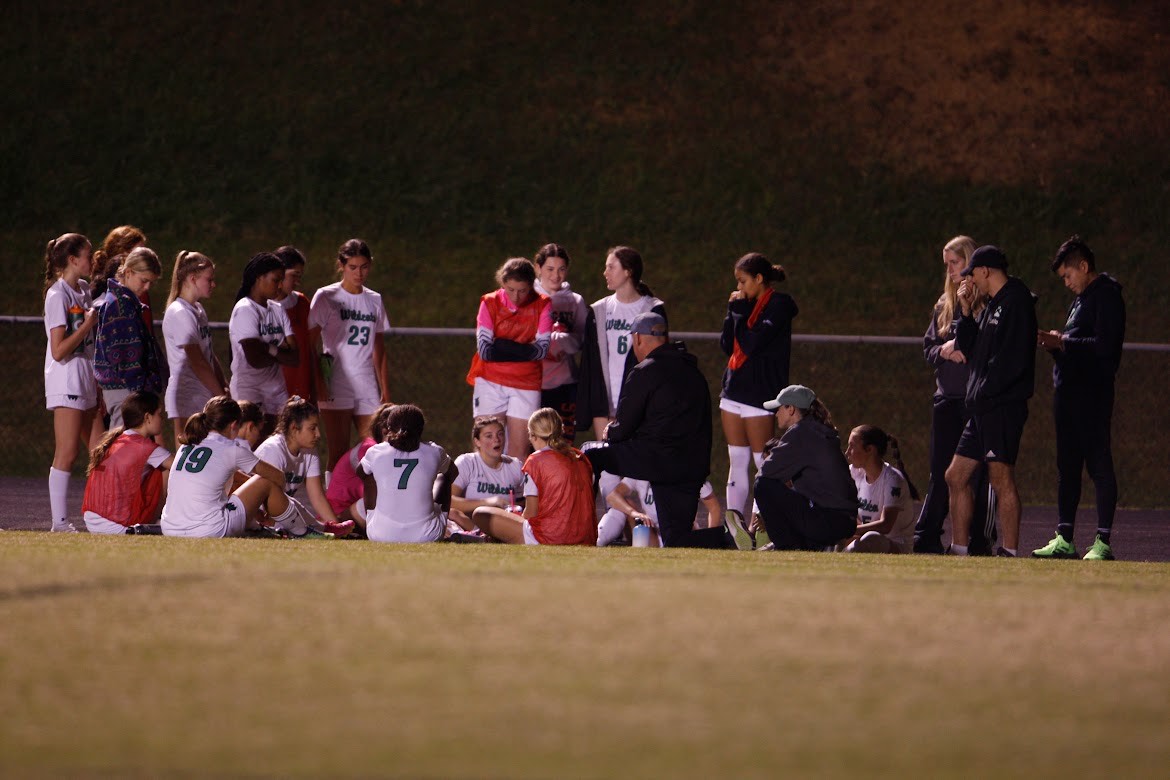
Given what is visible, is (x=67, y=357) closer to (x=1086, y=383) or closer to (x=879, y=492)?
(x=879, y=492)

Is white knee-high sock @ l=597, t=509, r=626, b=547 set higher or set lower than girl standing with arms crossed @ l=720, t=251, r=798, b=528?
lower

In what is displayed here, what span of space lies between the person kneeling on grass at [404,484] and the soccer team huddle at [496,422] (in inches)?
0.5

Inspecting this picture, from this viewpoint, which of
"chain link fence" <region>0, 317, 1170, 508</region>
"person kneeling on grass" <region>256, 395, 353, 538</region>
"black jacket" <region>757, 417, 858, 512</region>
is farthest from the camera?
"chain link fence" <region>0, 317, 1170, 508</region>

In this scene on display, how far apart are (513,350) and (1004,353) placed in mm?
3341

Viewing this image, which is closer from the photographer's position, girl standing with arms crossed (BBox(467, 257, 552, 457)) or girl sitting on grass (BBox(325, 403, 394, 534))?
girl sitting on grass (BBox(325, 403, 394, 534))

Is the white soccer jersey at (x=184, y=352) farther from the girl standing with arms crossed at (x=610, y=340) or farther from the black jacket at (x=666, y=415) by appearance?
the black jacket at (x=666, y=415)

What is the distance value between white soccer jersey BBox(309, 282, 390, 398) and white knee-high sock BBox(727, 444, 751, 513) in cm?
265

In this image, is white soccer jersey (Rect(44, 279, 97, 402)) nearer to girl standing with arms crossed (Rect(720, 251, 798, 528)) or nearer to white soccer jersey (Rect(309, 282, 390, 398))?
white soccer jersey (Rect(309, 282, 390, 398))

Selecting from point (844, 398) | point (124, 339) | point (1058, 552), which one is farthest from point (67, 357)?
point (844, 398)

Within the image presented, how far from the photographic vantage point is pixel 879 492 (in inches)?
413

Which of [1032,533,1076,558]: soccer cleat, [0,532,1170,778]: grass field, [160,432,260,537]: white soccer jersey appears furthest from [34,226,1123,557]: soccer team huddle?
[0,532,1170,778]: grass field

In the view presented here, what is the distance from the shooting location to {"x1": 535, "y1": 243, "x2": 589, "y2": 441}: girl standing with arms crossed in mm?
11242

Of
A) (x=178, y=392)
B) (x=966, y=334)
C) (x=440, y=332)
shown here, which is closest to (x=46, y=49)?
(x=440, y=332)

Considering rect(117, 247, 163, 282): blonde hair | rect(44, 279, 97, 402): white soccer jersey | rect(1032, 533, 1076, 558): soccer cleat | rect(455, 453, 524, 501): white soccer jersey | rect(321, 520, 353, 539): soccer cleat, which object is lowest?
rect(321, 520, 353, 539): soccer cleat
